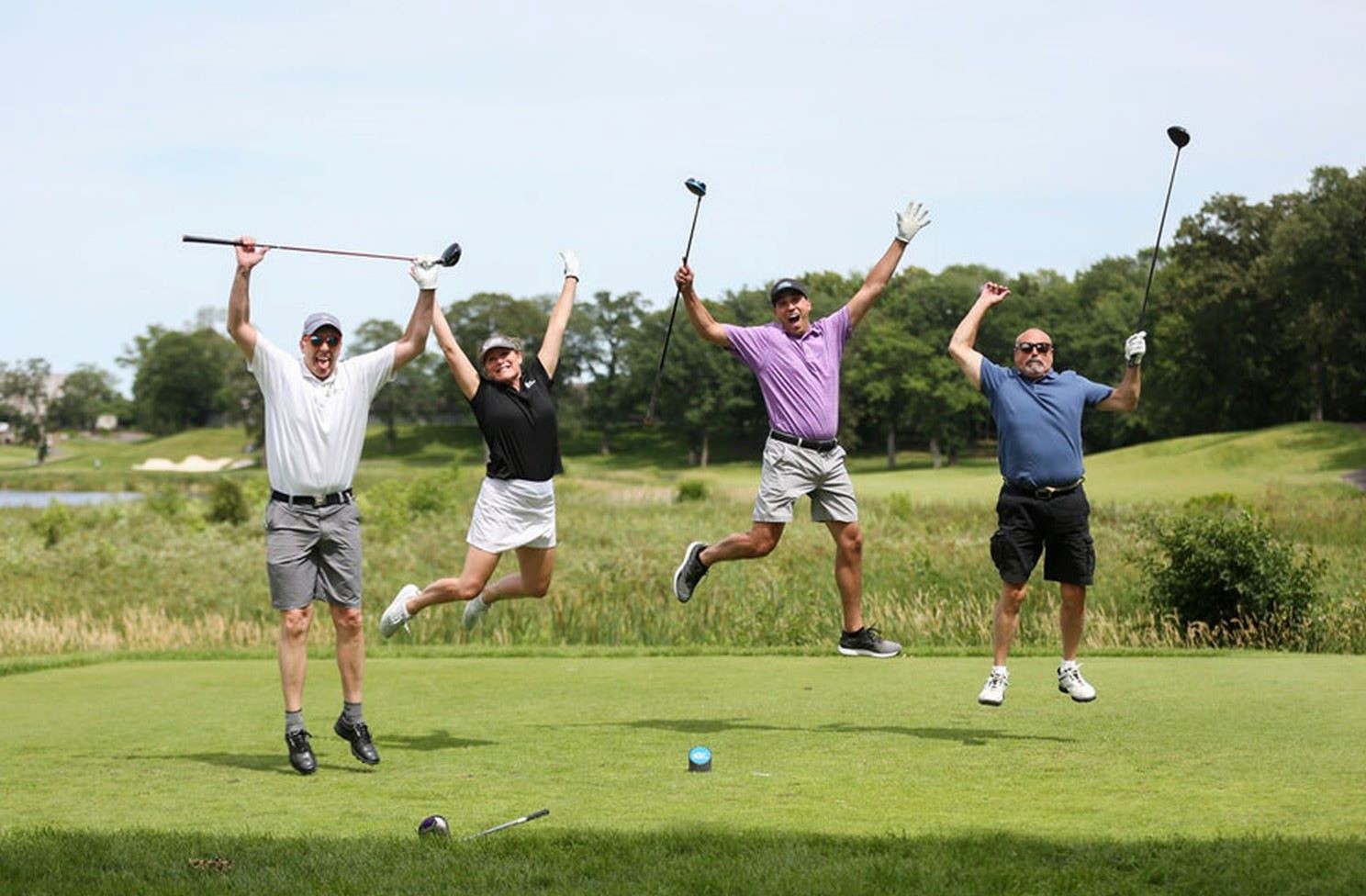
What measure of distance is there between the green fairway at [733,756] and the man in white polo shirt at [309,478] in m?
0.47

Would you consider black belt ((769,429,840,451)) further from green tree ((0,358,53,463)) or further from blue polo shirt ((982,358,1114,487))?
green tree ((0,358,53,463))

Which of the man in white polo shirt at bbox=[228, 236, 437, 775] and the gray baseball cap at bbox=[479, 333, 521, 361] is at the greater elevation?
the gray baseball cap at bbox=[479, 333, 521, 361]

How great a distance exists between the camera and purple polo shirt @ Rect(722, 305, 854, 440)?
977cm

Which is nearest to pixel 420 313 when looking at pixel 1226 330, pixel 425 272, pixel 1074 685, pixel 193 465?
pixel 425 272

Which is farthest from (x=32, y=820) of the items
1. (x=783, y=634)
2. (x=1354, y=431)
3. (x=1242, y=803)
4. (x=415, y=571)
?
(x=1354, y=431)

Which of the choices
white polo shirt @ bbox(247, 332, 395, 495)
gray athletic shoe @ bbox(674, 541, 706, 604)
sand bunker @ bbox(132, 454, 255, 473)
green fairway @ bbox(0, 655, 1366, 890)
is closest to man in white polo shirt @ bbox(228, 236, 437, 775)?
white polo shirt @ bbox(247, 332, 395, 495)

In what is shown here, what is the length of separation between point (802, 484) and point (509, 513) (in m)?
1.82

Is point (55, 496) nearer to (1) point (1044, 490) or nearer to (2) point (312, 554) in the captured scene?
(2) point (312, 554)

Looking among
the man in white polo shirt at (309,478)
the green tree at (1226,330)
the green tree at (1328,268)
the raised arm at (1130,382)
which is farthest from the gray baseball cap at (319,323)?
the green tree at (1226,330)

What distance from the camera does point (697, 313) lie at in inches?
390

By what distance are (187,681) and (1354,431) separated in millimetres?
58365

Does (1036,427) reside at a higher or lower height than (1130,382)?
lower

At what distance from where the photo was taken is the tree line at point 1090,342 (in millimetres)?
64688

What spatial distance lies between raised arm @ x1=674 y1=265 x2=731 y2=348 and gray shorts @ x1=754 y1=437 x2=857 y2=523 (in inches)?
28.3
